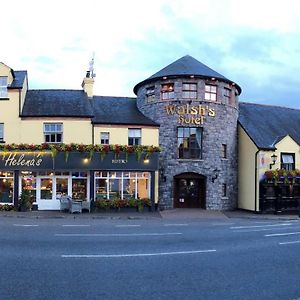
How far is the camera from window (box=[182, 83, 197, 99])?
29359 mm

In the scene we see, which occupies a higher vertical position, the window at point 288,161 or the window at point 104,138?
the window at point 104,138

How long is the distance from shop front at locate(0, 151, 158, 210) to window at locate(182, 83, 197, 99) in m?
5.17

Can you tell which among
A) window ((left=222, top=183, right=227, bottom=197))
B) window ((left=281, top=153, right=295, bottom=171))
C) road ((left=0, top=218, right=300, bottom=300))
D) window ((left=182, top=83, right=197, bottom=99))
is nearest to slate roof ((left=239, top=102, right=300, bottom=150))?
window ((left=281, top=153, right=295, bottom=171))

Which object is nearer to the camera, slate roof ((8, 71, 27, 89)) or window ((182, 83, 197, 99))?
slate roof ((8, 71, 27, 89))

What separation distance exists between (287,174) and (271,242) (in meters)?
16.8

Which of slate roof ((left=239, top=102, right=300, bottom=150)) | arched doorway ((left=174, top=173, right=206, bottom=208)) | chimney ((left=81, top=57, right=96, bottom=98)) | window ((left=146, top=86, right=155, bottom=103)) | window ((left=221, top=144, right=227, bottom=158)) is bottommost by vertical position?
arched doorway ((left=174, top=173, right=206, bottom=208))

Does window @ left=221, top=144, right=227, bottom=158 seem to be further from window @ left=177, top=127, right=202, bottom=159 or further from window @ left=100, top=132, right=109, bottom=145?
window @ left=100, top=132, right=109, bottom=145

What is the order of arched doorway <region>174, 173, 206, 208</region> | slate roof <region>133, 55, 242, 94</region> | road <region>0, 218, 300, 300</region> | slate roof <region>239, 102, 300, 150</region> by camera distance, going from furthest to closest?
slate roof <region>239, 102, 300, 150</region>, arched doorway <region>174, 173, 206, 208</region>, slate roof <region>133, 55, 242, 94</region>, road <region>0, 218, 300, 300</region>

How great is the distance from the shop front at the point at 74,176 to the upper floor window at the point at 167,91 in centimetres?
475

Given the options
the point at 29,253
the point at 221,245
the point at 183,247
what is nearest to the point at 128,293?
the point at 29,253

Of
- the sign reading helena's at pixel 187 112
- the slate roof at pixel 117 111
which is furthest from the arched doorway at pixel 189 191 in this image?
the slate roof at pixel 117 111

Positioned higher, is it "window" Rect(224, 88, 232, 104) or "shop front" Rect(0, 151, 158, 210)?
"window" Rect(224, 88, 232, 104)

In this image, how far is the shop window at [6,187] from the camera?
2688 cm

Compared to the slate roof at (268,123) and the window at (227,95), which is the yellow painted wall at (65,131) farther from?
the slate roof at (268,123)
